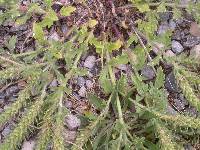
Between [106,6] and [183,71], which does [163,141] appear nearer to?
[183,71]

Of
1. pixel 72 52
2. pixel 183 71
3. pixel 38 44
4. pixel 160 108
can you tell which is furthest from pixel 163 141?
pixel 38 44

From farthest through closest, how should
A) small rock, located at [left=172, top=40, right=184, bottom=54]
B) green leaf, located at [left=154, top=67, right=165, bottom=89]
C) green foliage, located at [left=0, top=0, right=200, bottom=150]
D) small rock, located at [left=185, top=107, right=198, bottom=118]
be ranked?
small rock, located at [left=172, top=40, right=184, bottom=54] → small rock, located at [left=185, top=107, right=198, bottom=118] → green leaf, located at [left=154, top=67, right=165, bottom=89] → green foliage, located at [left=0, top=0, right=200, bottom=150]

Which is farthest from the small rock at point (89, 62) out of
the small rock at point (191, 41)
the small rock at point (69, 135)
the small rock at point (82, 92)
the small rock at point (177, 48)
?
the small rock at point (191, 41)

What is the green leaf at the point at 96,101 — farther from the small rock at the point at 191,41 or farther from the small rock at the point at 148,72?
the small rock at the point at 191,41

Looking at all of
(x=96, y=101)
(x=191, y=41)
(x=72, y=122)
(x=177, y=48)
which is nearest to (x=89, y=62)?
(x=96, y=101)

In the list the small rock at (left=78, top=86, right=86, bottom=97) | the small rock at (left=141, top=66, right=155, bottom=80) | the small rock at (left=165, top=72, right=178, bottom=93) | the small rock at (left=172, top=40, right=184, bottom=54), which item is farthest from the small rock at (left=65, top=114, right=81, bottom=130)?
the small rock at (left=172, top=40, right=184, bottom=54)

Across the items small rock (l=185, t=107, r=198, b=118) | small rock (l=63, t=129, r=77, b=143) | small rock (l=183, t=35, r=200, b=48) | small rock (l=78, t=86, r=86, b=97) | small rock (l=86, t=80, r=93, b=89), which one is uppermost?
small rock (l=183, t=35, r=200, b=48)

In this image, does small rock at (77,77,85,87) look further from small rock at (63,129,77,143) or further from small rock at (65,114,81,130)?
small rock at (63,129,77,143)
